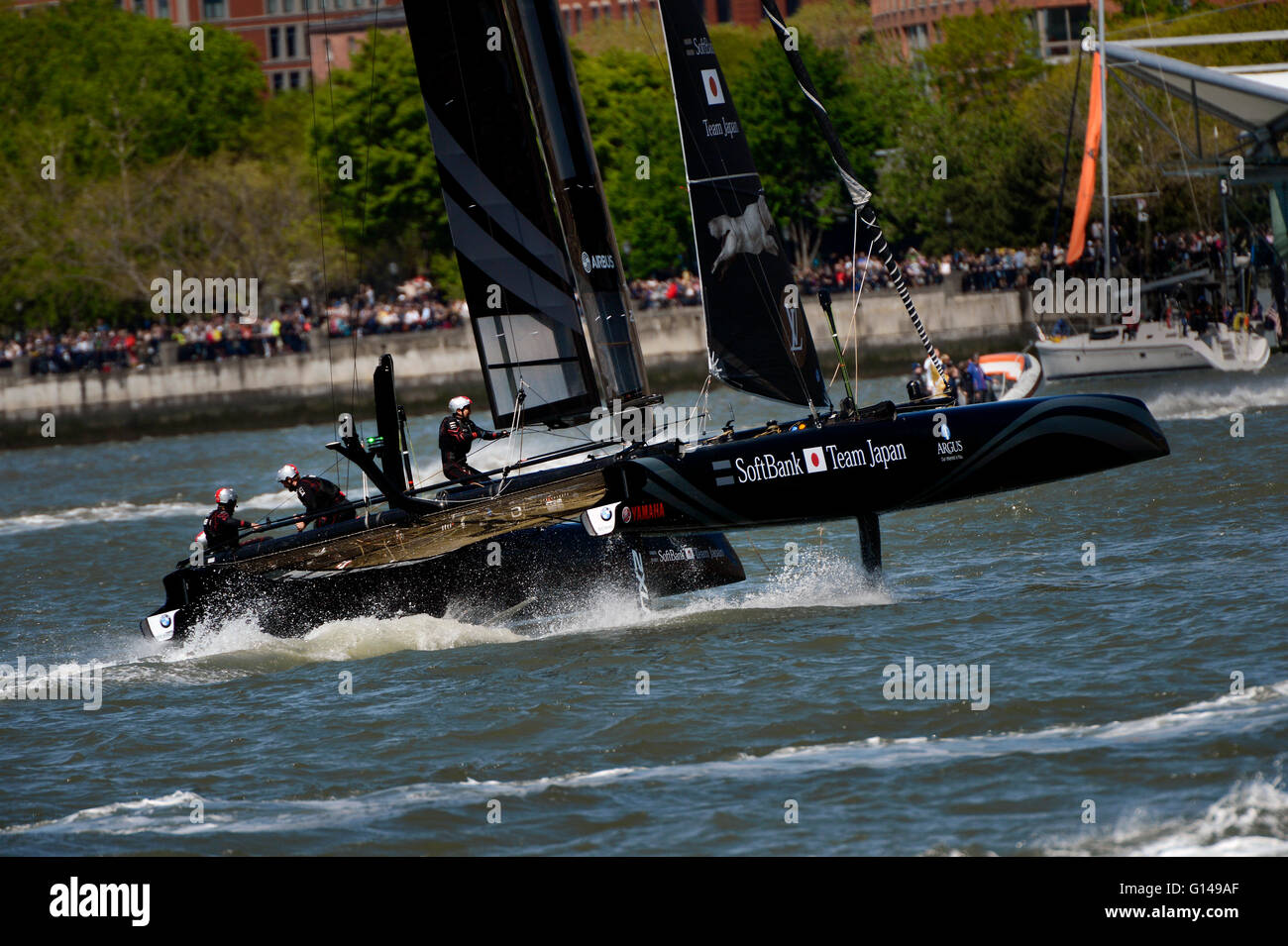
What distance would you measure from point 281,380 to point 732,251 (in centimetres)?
4106

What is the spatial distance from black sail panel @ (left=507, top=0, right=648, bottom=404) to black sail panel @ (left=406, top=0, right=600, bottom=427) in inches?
7.3

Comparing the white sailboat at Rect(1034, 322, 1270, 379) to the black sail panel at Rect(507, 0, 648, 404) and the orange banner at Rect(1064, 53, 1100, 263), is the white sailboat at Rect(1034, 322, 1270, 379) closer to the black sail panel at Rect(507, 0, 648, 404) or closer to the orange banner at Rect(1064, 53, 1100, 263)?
the orange banner at Rect(1064, 53, 1100, 263)

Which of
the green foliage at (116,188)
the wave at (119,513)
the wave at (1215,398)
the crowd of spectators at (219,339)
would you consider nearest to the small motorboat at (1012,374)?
the wave at (1215,398)

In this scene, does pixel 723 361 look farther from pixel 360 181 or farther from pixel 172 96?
pixel 172 96

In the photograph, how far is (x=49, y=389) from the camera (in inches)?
2203

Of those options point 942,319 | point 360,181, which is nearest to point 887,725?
point 942,319

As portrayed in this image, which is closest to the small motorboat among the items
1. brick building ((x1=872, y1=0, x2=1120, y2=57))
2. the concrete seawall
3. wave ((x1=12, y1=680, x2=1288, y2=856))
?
wave ((x1=12, y1=680, x2=1288, y2=856))

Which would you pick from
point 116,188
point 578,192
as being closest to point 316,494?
point 578,192

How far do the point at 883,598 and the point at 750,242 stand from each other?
361cm

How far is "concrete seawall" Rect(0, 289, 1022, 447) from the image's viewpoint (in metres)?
54.8

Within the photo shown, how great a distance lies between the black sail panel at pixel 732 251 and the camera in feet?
54.5

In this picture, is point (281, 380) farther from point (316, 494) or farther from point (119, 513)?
point (316, 494)

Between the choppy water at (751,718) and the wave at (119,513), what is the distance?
9.46 meters

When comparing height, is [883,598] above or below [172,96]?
below
